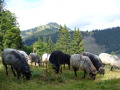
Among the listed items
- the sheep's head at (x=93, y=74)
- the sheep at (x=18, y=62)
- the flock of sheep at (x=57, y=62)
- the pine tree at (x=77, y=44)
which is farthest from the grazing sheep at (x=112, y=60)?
the pine tree at (x=77, y=44)

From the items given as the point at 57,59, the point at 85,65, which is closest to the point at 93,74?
the point at 85,65

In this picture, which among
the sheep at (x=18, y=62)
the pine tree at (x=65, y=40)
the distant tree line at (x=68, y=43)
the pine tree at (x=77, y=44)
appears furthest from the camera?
the pine tree at (x=65, y=40)

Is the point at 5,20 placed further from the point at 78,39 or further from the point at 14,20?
the point at 78,39

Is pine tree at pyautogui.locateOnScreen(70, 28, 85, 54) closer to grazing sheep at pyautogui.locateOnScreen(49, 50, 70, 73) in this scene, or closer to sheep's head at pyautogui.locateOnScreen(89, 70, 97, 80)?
grazing sheep at pyautogui.locateOnScreen(49, 50, 70, 73)

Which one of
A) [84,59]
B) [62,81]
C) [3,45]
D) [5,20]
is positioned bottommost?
[62,81]

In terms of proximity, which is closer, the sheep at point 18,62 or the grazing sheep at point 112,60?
the sheep at point 18,62

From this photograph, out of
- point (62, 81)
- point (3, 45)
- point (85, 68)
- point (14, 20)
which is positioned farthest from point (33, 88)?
point (14, 20)

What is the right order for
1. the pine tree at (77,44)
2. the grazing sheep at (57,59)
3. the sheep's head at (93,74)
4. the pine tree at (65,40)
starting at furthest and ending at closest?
the pine tree at (65,40) → the pine tree at (77,44) → the grazing sheep at (57,59) → the sheep's head at (93,74)

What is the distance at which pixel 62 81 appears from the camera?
28.6 ft

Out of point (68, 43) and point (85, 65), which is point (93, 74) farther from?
point (68, 43)

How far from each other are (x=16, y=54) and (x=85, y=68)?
615 centimetres

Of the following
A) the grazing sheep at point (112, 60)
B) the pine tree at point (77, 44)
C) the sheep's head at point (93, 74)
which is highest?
the pine tree at point (77, 44)

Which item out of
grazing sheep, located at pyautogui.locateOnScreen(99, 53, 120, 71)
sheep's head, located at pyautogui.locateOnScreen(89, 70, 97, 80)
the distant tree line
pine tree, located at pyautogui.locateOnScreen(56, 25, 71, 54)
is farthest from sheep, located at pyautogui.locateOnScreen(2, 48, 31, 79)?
pine tree, located at pyautogui.locateOnScreen(56, 25, 71, 54)

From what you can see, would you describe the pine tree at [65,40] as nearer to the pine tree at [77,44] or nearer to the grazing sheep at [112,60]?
the pine tree at [77,44]
